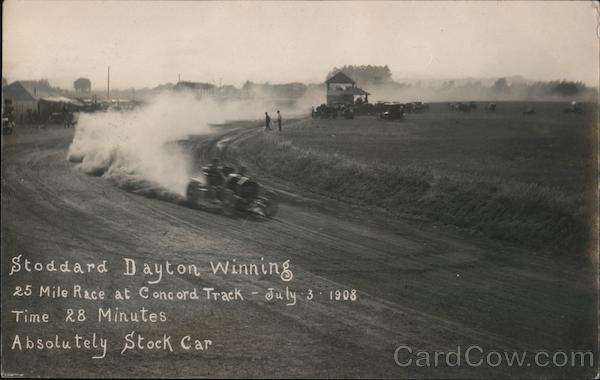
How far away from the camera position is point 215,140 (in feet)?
129

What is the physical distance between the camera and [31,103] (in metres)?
64.4

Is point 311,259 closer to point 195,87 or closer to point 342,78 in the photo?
point 342,78

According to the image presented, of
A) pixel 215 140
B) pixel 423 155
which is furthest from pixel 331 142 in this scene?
pixel 215 140

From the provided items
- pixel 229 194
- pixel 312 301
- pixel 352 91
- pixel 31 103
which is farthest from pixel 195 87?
pixel 312 301

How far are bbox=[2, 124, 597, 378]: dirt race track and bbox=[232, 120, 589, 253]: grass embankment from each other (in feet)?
3.48

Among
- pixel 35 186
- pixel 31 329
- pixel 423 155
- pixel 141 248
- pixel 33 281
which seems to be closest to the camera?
pixel 31 329

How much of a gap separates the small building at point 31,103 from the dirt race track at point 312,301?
147 feet

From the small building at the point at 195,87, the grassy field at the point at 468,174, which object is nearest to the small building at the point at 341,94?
the small building at the point at 195,87

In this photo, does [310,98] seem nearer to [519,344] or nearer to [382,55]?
[382,55]

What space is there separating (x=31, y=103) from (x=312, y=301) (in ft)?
219

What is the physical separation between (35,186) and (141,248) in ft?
33.8

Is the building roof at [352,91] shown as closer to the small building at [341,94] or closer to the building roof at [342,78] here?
the small building at [341,94]

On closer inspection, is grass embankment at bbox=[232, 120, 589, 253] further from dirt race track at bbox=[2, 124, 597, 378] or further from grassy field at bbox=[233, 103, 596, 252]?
dirt race track at bbox=[2, 124, 597, 378]

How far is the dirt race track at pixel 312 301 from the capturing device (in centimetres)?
755
